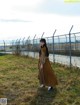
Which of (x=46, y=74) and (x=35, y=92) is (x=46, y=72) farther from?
(x=35, y=92)

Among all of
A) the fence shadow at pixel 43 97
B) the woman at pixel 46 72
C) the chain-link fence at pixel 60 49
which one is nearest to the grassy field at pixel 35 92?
the fence shadow at pixel 43 97

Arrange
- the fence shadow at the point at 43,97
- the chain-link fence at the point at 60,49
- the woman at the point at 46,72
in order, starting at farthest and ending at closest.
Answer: the chain-link fence at the point at 60,49 < the woman at the point at 46,72 < the fence shadow at the point at 43,97

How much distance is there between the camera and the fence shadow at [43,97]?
30.0ft

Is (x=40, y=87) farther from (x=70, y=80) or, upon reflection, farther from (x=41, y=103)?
(x=41, y=103)

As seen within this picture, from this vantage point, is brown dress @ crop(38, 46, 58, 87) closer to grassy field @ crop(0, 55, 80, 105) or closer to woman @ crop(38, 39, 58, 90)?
woman @ crop(38, 39, 58, 90)

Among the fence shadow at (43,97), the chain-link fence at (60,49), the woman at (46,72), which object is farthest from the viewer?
the chain-link fence at (60,49)

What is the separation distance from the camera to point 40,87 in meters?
11.2

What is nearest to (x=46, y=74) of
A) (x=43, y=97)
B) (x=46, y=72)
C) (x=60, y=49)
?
(x=46, y=72)

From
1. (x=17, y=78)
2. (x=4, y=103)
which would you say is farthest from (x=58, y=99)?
(x=17, y=78)

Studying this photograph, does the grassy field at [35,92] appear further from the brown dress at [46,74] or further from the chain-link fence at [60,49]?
the chain-link fence at [60,49]

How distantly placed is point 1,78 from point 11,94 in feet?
12.0

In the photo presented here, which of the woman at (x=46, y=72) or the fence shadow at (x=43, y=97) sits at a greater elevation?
the woman at (x=46, y=72)

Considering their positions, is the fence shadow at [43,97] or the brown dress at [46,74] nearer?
the fence shadow at [43,97]

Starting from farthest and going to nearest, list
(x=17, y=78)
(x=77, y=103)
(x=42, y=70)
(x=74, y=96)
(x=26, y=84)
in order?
1. (x=17, y=78)
2. (x=26, y=84)
3. (x=42, y=70)
4. (x=74, y=96)
5. (x=77, y=103)
